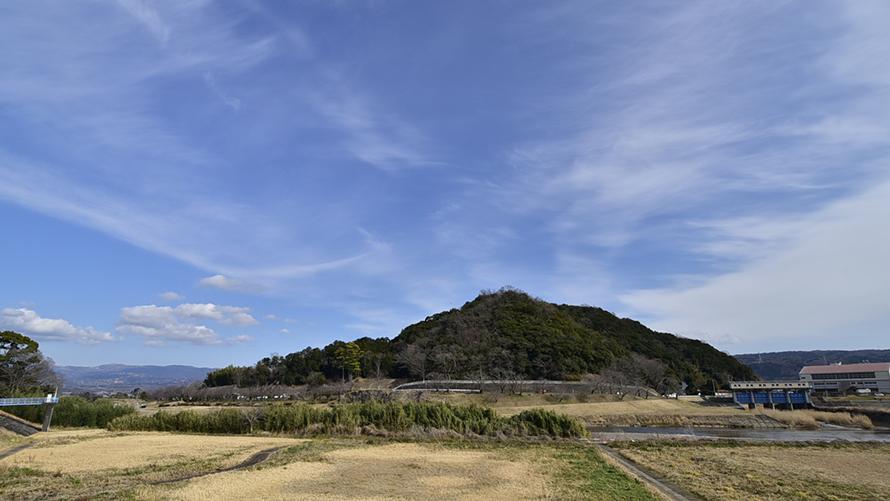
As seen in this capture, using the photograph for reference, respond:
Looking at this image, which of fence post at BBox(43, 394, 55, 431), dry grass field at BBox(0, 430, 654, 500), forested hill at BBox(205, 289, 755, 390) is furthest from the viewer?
forested hill at BBox(205, 289, 755, 390)

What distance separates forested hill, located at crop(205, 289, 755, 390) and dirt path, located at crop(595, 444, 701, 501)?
40.7 m

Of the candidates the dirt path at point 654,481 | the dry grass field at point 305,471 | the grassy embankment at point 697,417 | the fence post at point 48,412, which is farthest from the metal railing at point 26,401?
the grassy embankment at point 697,417

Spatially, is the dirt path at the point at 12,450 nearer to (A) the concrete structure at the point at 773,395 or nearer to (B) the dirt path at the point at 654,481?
(B) the dirt path at the point at 654,481

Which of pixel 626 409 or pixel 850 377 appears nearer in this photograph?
pixel 626 409

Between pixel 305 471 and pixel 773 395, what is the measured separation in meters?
67.4

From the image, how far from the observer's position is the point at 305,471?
19062 millimetres

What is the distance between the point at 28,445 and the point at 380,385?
5238 centimetres

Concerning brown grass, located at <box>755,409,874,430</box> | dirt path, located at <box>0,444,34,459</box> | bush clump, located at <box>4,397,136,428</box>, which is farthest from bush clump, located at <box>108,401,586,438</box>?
brown grass, located at <box>755,409,874,430</box>

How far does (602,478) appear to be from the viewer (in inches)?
727

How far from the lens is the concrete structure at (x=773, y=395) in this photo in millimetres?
61987

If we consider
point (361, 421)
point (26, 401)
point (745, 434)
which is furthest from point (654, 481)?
point (26, 401)

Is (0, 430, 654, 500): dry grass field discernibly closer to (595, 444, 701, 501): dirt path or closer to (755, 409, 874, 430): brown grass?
(595, 444, 701, 501): dirt path

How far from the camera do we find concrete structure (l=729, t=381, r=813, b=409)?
61987mm

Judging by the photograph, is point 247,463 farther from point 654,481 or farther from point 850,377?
point 850,377
